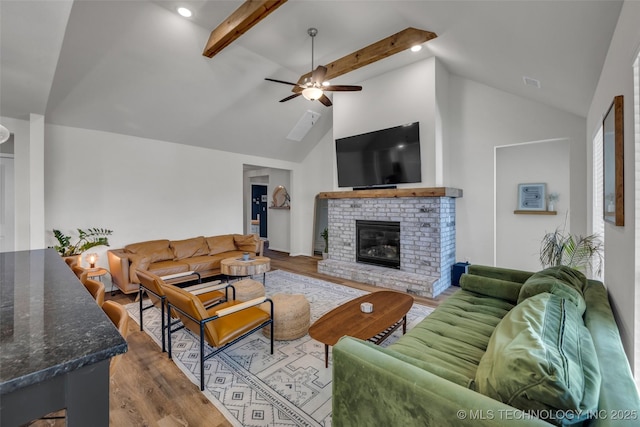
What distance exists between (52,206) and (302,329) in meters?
4.28

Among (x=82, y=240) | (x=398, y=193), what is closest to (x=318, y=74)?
(x=398, y=193)

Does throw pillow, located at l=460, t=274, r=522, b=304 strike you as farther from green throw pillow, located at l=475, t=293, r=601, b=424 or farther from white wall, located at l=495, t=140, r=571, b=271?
white wall, located at l=495, t=140, r=571, b=271

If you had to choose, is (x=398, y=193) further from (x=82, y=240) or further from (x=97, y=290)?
(x=82, y=240)

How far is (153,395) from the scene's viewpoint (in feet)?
6.71

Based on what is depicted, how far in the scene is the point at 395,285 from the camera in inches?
178

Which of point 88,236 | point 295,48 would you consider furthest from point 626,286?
point 88,236

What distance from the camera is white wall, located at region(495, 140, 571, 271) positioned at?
4371 mm

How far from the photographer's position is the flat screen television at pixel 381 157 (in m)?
4.63

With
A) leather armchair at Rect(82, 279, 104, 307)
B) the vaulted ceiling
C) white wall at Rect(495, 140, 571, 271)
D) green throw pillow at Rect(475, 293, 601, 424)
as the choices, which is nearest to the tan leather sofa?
leather armchair at Rect(82, 279, 104, 307)

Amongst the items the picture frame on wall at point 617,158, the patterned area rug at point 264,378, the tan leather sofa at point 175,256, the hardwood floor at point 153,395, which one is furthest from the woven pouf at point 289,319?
the picture frame on wall at point 617,158

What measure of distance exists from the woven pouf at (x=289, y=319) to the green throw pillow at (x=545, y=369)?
193 centimetres

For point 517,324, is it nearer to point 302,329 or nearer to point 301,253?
point 302,329

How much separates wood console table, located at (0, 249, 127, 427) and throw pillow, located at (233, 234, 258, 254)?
450 cm

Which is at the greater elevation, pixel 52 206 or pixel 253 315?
pixel 52 206
